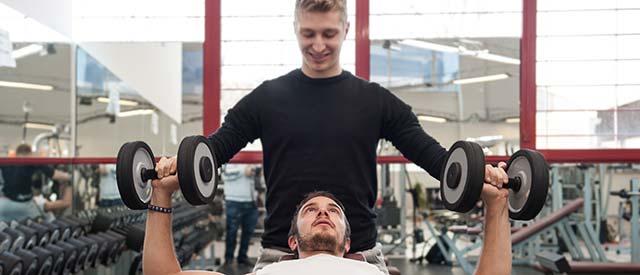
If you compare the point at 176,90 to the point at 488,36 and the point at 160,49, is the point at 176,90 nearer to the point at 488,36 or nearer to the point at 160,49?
the point at 160,49

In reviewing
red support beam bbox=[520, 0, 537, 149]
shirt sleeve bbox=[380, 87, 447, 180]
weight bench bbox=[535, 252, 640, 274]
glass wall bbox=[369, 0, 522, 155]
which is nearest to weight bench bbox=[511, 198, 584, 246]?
weight bench bbox=[535, 252, 640, 274]

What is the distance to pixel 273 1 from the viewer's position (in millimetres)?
3205

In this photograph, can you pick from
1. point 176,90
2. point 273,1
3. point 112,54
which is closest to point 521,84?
point 273,1

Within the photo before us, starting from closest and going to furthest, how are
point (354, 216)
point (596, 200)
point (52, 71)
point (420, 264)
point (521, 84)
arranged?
point (354, 216), point (521, 84), point (52, 71), point (420, 264), point (596, 200)

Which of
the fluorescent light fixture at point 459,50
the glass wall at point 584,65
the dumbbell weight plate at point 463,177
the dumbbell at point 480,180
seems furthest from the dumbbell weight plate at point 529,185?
the fluorescent light fixture at point 459,50

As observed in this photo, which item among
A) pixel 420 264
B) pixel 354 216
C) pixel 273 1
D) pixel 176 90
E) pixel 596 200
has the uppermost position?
pixel 273 1

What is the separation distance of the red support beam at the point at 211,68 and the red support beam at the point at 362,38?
27.7 inches

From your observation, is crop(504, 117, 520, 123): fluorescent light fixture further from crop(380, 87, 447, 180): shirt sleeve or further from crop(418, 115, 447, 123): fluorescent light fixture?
crop(380, 87, 447, 180): shirt sleeve

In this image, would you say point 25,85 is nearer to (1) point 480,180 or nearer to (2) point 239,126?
(2) point 239,126

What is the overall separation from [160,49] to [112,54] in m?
0.53

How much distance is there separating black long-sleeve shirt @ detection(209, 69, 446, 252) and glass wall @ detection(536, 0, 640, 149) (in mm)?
1551

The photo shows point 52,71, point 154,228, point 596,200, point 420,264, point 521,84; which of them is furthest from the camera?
point 596,200

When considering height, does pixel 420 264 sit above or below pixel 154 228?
below

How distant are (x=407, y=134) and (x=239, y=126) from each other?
0.51 metres
